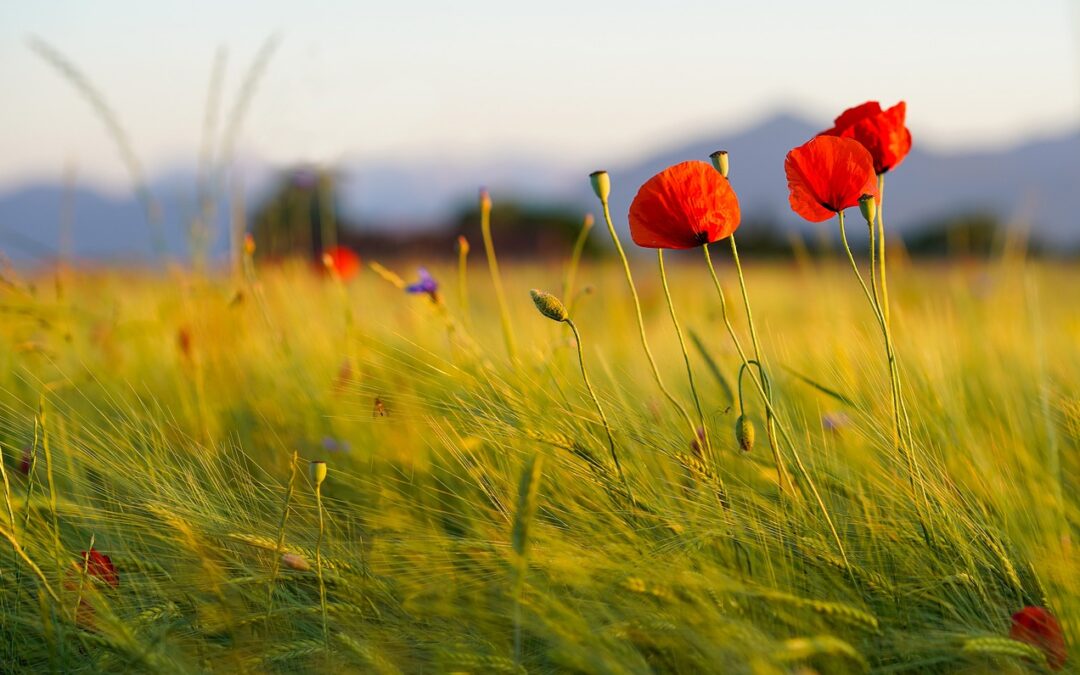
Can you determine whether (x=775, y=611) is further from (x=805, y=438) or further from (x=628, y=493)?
(x=805, y=438)

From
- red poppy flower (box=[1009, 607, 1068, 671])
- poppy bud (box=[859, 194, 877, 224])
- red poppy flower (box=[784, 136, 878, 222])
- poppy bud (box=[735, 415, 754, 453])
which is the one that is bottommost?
red poppy flower (box=[1009, 607, 1068, 671])

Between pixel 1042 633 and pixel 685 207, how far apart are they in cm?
43

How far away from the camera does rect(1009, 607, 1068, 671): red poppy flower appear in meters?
0.69

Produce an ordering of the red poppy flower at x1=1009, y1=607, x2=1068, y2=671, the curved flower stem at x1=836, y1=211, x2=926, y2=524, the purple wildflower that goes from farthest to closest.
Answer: the purple wildflower → the curved flower stem at x1=836, y1=211, x2=926, y2=524 → the red poppy flower at x1=1009, y1=607, x2=1068, y2=671

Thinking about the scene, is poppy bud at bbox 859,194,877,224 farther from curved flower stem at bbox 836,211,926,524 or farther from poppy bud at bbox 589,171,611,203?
poppy bud at bbox 589,171,611,203

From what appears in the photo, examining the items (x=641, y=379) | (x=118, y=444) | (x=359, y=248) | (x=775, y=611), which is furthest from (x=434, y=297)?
(x=359, y=248)

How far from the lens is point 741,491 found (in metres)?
0.88

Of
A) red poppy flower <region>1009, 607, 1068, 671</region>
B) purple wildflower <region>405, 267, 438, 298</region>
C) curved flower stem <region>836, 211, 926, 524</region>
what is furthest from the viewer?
purple wildflower <region>405, 267, 438, 298</region>

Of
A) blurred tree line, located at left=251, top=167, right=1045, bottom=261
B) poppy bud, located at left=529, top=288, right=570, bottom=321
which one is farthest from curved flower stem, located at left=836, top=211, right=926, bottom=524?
blurred tree line, located at left=251, top=167, right=1045, bottom=261

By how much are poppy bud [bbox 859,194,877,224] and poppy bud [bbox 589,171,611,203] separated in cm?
22

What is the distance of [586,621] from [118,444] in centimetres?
53

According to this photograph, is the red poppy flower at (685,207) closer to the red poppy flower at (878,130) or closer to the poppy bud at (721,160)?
the poppy bud at (721,160)

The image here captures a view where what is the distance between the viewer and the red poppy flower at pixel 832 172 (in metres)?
0.78

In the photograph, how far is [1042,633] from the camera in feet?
2.29
